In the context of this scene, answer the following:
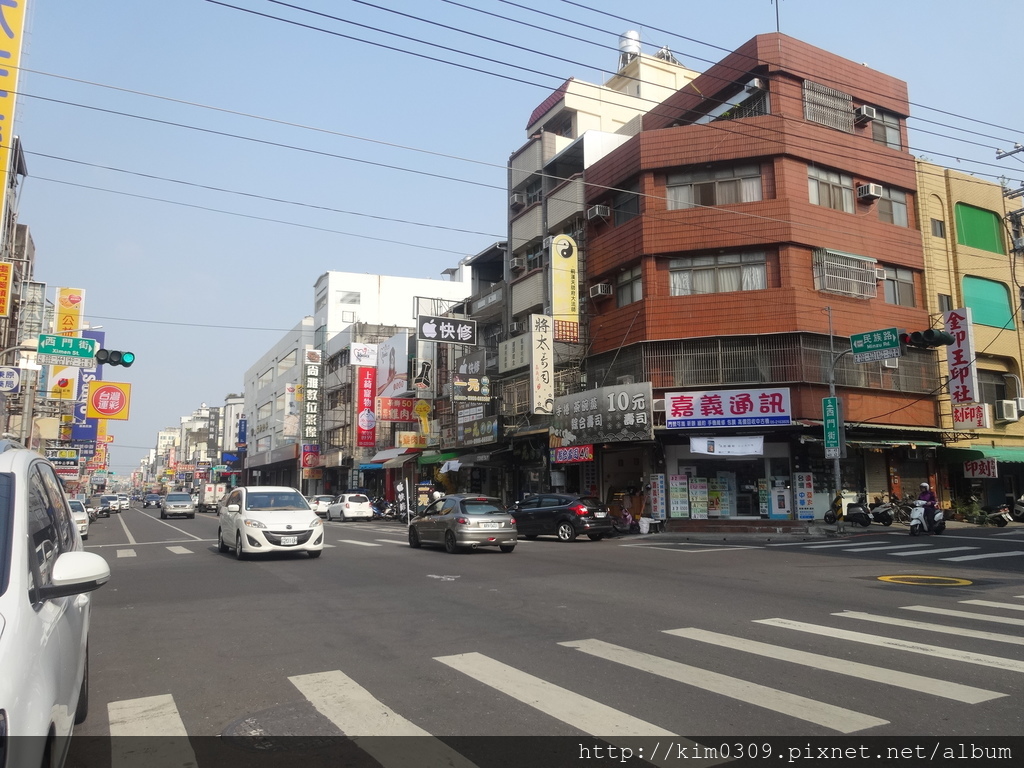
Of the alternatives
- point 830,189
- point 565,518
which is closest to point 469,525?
point 565,518

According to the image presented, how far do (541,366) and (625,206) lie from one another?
763cm

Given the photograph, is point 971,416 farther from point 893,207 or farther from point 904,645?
point 904,645

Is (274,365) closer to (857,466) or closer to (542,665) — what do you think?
(857,466)

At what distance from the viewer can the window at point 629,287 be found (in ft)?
97.2

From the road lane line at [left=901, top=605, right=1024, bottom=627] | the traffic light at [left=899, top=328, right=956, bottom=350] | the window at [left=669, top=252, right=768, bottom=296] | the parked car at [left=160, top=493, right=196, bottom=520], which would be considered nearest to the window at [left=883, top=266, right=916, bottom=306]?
the window at [left=669, top=252, right=768, bottom=296]

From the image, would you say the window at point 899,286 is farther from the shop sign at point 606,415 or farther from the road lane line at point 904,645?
the road lane line at point 904,645

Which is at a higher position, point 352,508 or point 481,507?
point 481,507

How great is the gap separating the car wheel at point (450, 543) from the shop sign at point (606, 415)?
10199mm

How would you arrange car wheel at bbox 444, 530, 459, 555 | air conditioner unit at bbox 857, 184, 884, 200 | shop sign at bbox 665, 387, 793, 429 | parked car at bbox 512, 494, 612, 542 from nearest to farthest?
car wheel at bbox 444, 530, 459, 555
parked car at bbox 512, 494, 612, 542
shop sign at bbox 665, 387, 793, 429
air conditioner unit at bbox 857, 184, 884, 200

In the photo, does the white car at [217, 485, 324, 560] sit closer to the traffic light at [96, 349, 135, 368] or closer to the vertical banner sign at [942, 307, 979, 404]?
the traffic light at [96, 349, 135, 368]

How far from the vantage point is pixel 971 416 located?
96.0 feet

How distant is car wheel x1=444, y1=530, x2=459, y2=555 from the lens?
17969 millimetres

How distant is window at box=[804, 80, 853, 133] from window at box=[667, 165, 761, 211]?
330cm

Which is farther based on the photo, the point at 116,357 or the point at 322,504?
the point at 322,504
